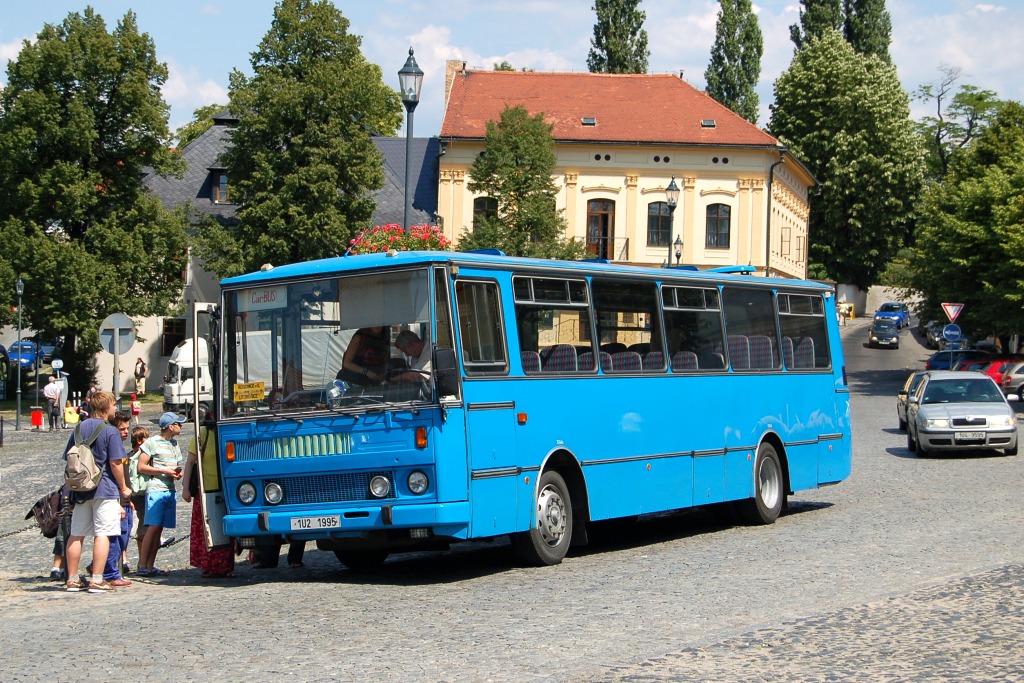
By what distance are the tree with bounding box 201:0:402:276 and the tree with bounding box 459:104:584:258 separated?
7.01m

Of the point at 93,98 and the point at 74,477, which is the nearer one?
the point at 74,477

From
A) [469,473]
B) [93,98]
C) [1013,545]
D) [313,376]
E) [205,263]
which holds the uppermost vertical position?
[93,98]

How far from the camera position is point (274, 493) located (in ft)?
42.3

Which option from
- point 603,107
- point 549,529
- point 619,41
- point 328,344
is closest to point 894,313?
point 619,41

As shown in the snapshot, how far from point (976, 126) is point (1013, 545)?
89.3 meters

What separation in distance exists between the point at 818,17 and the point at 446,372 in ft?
272

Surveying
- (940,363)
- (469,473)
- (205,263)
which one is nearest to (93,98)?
(205,263)

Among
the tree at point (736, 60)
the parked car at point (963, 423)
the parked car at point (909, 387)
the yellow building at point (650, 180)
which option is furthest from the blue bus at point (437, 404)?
the tree at point (736, 60)

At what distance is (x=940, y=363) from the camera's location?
58781mm

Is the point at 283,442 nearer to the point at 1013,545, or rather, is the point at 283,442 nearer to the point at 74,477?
the point at 74,477

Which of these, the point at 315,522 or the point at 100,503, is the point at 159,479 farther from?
the point at 315,522

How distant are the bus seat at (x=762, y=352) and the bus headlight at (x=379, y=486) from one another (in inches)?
264

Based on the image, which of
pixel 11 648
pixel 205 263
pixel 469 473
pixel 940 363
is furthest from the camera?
pixel 205 263

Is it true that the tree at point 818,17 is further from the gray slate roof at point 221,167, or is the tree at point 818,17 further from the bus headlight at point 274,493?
the bus headlight at point 274,493
